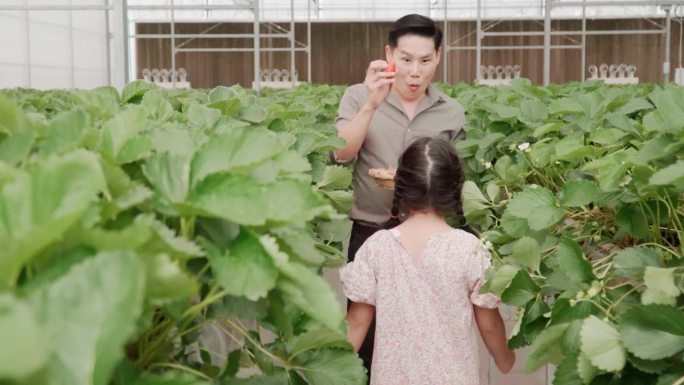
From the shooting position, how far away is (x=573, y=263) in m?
1.85

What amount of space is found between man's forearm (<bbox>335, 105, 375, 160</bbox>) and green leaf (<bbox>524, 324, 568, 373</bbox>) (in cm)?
180

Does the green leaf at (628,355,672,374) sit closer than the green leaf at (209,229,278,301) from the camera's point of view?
No

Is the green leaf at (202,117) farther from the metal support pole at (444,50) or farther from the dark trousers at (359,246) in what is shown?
the metal support pole at (444,50)

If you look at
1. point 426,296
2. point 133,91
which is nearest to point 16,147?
point 133,91

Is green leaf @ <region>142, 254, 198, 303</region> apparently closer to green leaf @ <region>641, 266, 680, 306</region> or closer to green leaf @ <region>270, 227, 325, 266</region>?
green leaf @ <region>270, 227, 325, 266</region>

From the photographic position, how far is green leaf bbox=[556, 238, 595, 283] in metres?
1.84

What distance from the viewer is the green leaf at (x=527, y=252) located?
2182 mm

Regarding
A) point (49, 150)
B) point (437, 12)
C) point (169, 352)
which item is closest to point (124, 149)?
point (49, 150)

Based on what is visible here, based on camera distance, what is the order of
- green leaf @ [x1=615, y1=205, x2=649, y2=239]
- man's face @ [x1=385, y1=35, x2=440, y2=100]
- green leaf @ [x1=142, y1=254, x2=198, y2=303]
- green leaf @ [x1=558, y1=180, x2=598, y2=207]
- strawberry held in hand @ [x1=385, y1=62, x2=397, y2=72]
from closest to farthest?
green leaf @ [x1=142, y1=254, x2=198, y2=303], green leaf @ [x1=615, y1=205, x2=649, y2=239], green leaf @ [x1=558, y1=180, x2=598, y2=207], strawberry held in hand @ [x1=385, y1=62, x2=397, y2=72], man's face @ [x1=385, y1=35, x2=440, y2=100]

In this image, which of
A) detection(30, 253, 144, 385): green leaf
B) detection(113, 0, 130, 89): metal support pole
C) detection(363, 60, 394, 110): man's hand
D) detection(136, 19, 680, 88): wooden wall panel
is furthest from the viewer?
detection(136, 19, 680, 88): wooden wall panel

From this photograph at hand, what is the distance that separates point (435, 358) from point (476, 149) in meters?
1.22

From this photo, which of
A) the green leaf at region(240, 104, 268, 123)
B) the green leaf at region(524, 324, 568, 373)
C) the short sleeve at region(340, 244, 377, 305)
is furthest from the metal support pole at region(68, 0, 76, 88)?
the green leaf at region(524, 324, 568, 373)

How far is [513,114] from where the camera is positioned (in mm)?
3740

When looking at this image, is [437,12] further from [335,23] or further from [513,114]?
[513,114]
